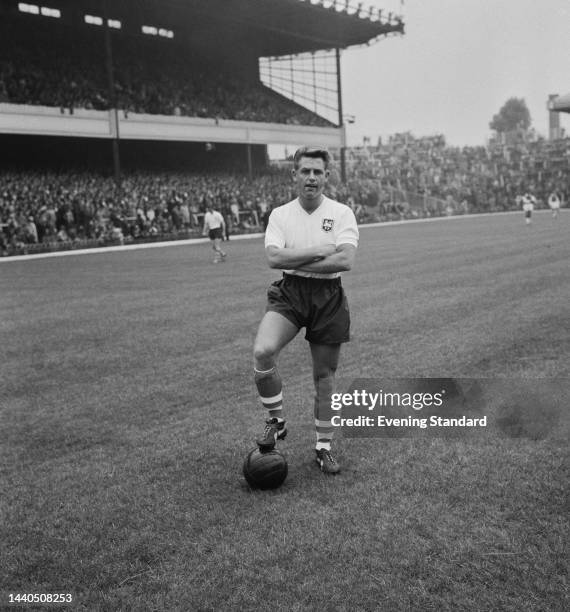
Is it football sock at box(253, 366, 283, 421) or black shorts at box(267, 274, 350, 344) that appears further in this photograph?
football sock at box(253, 366, 283, 421)

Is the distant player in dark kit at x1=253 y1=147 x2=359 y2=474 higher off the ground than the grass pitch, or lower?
higher

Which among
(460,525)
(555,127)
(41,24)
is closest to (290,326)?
(460,525)

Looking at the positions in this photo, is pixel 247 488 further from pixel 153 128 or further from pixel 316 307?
pixel 153 128

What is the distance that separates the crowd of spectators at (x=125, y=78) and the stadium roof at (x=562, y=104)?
3178cm

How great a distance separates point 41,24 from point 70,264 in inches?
911

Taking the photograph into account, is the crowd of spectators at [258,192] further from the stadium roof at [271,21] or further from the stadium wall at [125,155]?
the stadium roof at [271,21]

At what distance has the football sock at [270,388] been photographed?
4.60 meters

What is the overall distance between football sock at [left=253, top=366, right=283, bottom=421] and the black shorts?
14.5 inches

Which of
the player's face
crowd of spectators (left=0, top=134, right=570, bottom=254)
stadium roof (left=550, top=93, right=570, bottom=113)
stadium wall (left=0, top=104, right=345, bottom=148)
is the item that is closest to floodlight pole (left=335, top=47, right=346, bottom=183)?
stadium wall (left=0, top=104, right=345, bottom=148)

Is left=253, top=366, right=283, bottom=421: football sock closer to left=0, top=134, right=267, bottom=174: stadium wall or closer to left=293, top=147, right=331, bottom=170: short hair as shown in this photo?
left=293, top=147, right=331, bottom=170: short hair

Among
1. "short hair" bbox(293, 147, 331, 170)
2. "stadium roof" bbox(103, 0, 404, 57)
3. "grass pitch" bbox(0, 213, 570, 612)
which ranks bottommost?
"grass pitch" bbox(0, 213, 570, 612)

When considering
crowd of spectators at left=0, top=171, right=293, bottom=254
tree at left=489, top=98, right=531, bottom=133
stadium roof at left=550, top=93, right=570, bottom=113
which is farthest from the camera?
tree at left=489, top=98, right=531, bottom=133

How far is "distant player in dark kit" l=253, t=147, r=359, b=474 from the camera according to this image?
4.38 m

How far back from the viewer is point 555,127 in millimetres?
90750
